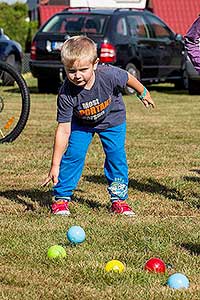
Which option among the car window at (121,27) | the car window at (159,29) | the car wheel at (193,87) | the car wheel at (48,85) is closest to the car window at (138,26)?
the car window at (121,27)

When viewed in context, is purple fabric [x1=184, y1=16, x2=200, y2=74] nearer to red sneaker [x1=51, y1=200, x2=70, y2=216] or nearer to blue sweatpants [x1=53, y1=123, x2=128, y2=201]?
blue sweatpants [x1=53, y1=123, x2=128, y2=201]

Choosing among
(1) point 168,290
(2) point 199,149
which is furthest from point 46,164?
(1) point 168,290

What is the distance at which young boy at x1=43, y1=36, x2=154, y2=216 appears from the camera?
5875 mm

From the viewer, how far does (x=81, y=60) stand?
580 centimetres

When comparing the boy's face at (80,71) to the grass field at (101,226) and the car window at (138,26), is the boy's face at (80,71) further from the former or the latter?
the car window at (138,26)

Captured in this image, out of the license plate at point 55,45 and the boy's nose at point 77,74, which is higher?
the boy's nose at point 77,74

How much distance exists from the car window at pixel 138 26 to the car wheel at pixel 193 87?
4.54 ft

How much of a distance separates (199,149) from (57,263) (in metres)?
5.02

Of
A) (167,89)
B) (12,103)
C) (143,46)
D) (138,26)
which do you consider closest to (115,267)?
(12,103)

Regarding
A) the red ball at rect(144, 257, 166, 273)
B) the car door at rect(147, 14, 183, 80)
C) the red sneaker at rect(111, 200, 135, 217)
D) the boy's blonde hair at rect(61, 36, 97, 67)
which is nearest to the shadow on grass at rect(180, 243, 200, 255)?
the red ball at rect(144, 257, 166, 273)

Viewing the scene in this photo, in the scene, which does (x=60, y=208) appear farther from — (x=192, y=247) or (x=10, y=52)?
(x=10, y=52)

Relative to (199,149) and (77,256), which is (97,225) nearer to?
(77,256)

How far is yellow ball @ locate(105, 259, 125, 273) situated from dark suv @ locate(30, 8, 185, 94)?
12.6m

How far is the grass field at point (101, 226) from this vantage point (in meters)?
4.46
